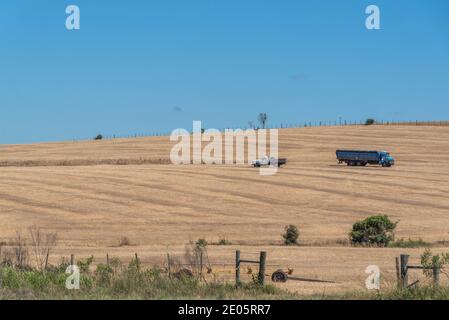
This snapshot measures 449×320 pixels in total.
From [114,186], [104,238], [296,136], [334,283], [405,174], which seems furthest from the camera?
[296,136]

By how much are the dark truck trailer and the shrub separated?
34379mm

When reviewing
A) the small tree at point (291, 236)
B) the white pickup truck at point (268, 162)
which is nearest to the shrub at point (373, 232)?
the small tree at point (291, 236)

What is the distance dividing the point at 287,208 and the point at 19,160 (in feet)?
130

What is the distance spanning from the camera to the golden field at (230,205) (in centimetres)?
3594

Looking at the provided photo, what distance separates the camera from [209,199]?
55.3 m

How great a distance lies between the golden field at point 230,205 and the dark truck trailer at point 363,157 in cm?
174

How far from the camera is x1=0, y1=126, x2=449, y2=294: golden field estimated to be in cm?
3594

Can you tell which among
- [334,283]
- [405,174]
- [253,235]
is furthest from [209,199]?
[334,283]

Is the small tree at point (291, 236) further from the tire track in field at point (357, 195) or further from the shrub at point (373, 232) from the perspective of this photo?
the tire track in field at point (357, 195)

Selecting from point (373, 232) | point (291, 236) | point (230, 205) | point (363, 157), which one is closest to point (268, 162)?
point (363, 157)

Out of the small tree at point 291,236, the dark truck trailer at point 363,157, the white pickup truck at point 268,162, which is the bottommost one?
the small tree at point 291,236

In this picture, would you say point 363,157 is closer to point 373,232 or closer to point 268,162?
point 268,162

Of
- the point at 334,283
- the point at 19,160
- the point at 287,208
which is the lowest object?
the point at 334,283
